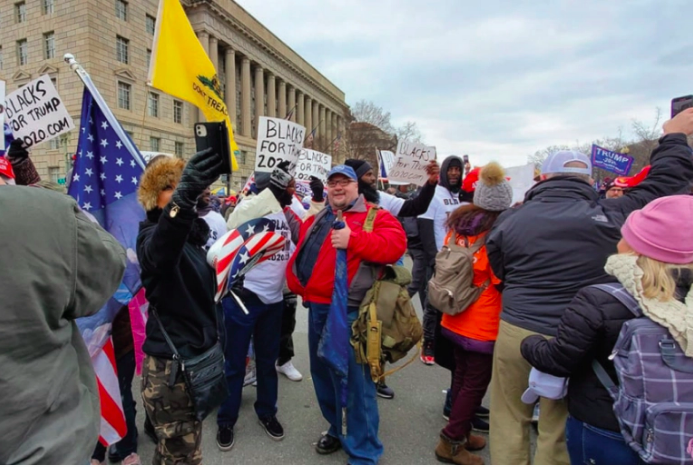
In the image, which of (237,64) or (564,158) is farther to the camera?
(237,64)

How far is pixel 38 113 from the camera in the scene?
3855mm

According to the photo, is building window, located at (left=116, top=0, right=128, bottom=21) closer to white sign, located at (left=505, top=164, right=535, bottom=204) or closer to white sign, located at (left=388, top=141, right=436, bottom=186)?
white sign, located at (left=388, top=141, right=436, bottom=186)

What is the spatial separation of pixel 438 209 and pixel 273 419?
3.13m

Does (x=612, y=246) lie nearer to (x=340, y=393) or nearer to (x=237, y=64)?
(x=340, y=393)

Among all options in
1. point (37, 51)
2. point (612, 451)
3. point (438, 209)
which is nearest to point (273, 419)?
point (612, 451)

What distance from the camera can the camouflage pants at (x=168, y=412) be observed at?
6.35ft

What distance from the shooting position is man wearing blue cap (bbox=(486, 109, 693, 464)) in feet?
6.82

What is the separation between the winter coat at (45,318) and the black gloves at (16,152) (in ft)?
6.04

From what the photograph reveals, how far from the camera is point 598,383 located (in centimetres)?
163

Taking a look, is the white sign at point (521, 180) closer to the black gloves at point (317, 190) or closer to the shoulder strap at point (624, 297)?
the black gloves at point (317, 190)

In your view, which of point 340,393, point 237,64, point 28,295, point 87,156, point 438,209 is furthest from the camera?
point 237,64

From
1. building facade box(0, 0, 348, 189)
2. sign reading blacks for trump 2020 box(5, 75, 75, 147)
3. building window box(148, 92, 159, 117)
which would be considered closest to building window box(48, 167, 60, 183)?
building facade box(0, 0, 348, 189)

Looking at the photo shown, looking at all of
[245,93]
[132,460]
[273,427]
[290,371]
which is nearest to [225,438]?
[273,427]

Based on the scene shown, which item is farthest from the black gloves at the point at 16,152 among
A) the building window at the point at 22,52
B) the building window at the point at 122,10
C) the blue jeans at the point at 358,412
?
the building window at the point at 22,52
